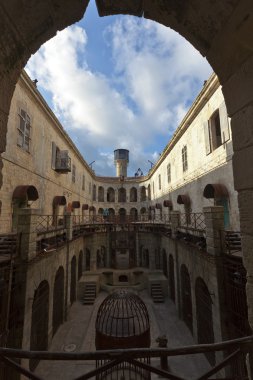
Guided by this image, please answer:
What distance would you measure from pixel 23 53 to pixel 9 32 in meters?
0.36

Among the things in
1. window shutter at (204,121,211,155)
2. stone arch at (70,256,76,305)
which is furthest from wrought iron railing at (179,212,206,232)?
stone arch at (70,256,76,305)

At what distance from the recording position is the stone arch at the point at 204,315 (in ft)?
28.9

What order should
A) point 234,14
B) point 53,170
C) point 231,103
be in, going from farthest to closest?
point 53,170 < point 231,103 < point 234,14

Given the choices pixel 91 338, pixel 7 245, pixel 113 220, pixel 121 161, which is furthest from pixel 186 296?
pixel 121 161

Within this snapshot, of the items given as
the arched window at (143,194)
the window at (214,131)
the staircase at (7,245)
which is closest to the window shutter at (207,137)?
the window at (214,131)

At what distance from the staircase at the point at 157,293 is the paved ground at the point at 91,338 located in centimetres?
43

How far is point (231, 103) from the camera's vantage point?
2.82 meters

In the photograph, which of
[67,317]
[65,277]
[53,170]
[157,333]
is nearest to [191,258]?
[157,333]

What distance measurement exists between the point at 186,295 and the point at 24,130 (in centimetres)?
1360

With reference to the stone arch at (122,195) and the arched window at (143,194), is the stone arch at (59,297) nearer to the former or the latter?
the arched window at (143,194)

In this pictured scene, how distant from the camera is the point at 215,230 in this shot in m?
8.17

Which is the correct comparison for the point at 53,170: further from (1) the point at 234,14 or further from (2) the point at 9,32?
(1) the point at 234,14

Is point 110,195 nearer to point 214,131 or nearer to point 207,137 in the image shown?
point 207,137

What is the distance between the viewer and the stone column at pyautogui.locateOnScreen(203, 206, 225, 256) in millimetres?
8023
